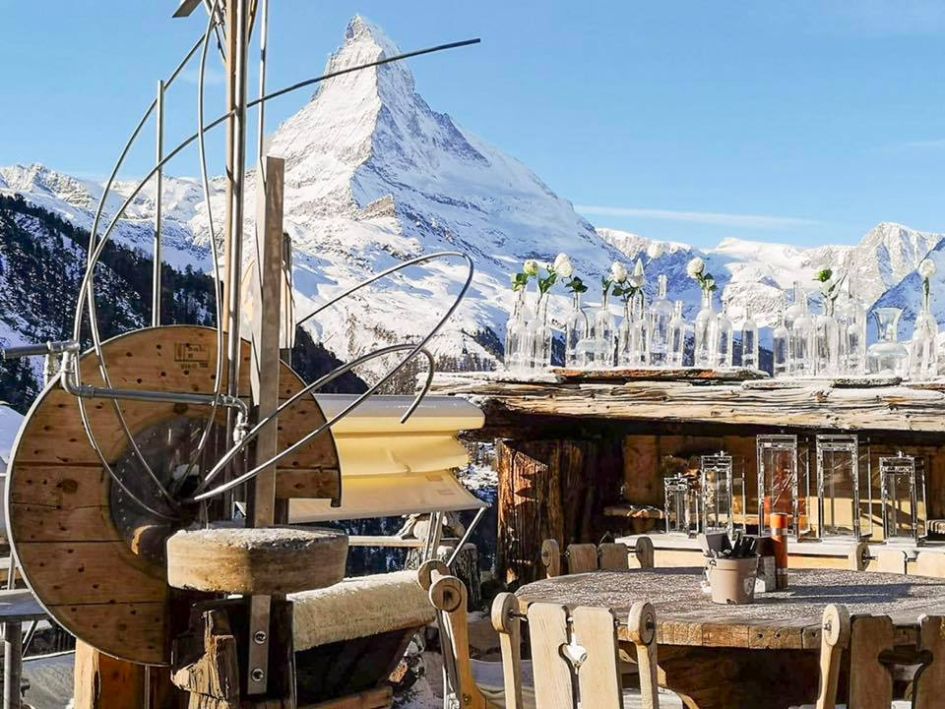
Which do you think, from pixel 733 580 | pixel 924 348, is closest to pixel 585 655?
pixel 733 580

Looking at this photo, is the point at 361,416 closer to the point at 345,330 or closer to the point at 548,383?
the point at 548,383

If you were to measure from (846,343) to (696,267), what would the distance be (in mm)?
782

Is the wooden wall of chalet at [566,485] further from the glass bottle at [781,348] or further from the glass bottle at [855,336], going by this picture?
the glass bottle at [855,336]

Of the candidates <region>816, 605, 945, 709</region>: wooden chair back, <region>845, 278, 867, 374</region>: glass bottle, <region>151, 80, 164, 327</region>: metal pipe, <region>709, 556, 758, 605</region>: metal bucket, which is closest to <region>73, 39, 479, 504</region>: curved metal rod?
<region>151, 80, 164, 327</region>: metal pipe

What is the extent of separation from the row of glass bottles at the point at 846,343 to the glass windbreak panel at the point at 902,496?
1.29ft

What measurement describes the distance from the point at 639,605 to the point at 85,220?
85.4ft

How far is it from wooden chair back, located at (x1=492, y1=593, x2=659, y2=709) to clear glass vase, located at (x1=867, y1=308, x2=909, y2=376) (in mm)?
2986

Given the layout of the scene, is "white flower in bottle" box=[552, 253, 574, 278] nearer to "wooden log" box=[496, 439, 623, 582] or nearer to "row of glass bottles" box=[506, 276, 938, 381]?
"row of glass bottles" box=[506, 276, 938, 381]

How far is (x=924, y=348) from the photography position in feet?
16.6

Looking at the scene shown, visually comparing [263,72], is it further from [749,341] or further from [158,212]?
[749,341]

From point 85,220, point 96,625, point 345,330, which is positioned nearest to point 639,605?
point 96,625

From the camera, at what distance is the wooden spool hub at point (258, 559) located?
1983 mm

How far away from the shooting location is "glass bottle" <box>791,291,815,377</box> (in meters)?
5.32

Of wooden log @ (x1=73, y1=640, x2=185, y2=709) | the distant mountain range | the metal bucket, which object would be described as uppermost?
the distant mountain range
